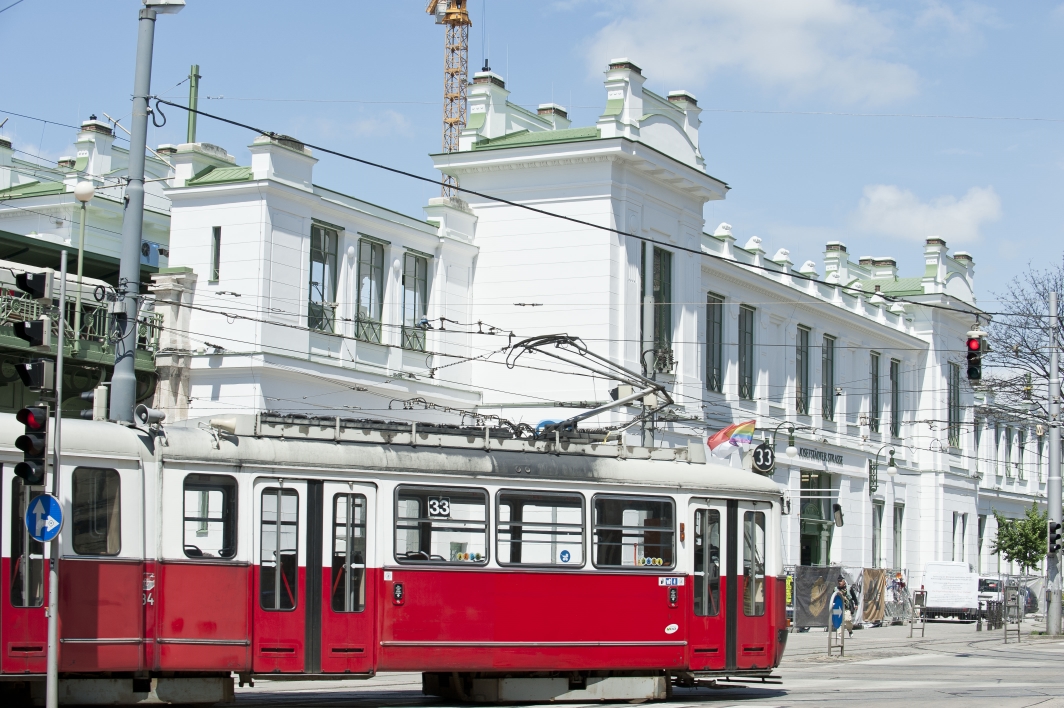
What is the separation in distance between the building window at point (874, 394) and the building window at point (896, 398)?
167cm

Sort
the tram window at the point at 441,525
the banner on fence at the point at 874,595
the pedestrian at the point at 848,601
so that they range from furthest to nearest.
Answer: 1. the banner on fence at the point at 874,595
2. the pedestrian at the point at 848,601
3. the tram window at the point at 441,525

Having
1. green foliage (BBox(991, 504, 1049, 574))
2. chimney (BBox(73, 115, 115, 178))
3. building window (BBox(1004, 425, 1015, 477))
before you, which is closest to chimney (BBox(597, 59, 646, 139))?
chimney (BBox(73, 115, 115, 178))

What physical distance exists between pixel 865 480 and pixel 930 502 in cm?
741

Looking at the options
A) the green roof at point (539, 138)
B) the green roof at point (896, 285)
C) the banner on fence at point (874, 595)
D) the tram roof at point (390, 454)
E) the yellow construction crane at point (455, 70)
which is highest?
the yellow construction crane at point (455, 70)

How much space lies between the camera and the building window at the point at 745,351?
4934cm

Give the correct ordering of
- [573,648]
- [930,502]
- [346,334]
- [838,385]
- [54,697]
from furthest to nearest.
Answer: [930,502], [838,385], [346,334], [573,648], [54,697]

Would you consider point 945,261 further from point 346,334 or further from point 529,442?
point 529,442

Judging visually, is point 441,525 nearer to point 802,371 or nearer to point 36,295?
point 36,295

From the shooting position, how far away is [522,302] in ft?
136

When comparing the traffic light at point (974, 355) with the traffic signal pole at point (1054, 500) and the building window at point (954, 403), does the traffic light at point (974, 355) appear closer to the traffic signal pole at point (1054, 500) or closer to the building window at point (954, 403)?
the traffic signal pole at point (1054, 500)

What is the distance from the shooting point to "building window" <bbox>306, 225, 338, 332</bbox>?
35.9 meters

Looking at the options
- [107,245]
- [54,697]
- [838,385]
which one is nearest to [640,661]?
[54,697]

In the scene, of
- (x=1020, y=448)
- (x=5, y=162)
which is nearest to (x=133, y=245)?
(x=5, y=162)

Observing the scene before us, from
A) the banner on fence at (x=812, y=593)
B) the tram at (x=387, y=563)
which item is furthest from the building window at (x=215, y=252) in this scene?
the tram at (x=387, y=563)
